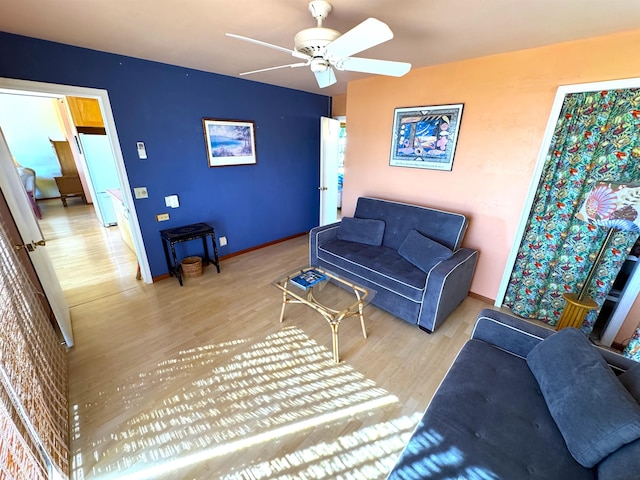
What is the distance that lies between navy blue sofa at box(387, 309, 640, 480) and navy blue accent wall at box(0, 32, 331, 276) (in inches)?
124

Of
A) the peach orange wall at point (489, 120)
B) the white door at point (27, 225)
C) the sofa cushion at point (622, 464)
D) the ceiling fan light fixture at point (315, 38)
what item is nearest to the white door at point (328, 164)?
the peach orange wall at point (489, 120)

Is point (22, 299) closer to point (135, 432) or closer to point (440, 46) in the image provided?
point (135, 432)

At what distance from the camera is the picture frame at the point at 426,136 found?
261cm

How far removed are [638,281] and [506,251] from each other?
2.75 feet

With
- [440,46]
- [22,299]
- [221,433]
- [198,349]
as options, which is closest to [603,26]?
[440,46]

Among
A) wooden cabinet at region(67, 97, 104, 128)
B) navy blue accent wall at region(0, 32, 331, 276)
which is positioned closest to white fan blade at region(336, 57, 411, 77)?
navy blue accent wall at region(0, 32, 331, 276)

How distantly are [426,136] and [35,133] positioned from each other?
→ 9033 millimetres

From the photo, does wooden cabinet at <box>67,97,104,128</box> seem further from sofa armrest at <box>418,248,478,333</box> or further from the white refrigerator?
sofa armrest at <box>418,248,478,333</box>

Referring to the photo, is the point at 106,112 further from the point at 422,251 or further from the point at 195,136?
the point at 422,251

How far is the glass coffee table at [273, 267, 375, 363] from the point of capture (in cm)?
196

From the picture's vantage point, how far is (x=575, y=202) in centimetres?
208

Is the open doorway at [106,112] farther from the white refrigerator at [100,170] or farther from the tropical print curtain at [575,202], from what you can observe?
the tropical print curtain at [575,202]

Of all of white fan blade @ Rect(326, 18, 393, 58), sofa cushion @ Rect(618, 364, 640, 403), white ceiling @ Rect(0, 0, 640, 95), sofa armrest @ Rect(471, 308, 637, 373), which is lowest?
sofa armrest @ Rect(471, 308, 637, 373)

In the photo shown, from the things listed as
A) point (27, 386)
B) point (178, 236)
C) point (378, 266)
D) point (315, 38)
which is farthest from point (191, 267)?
point (315, 38)
